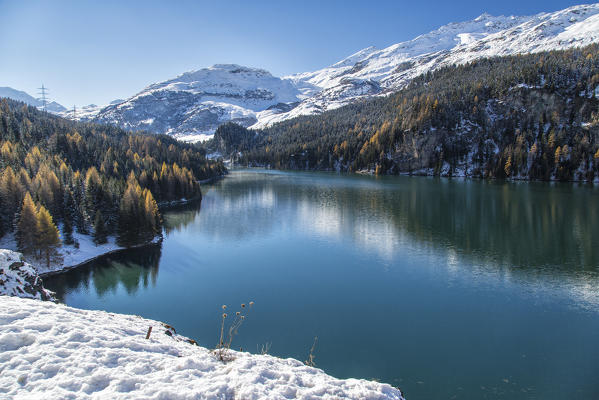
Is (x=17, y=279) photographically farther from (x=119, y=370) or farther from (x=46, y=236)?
(x=46, y=236)

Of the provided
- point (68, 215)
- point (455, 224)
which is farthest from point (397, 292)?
point (68, 215)

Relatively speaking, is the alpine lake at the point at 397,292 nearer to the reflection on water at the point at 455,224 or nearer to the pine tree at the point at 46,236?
the reflection on water at the point at 455,224

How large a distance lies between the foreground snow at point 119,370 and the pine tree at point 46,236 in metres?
25.6

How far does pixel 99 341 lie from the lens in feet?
26.0

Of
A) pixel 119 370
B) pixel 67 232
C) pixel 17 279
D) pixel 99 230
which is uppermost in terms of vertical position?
pixel 17 279

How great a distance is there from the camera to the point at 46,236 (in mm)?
29719

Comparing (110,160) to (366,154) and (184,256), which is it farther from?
(366,154)

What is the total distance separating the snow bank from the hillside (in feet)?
415

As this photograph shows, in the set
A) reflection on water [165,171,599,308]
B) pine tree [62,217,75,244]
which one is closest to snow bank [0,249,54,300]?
pine tree [62,217,75,244]

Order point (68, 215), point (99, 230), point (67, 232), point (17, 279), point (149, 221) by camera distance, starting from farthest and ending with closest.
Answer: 1. point (149, 221)
2. point (68, 215)
3. point (99, 230)
4. point (67, 232)
5. point (17, 279)

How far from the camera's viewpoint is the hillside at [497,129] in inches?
4141

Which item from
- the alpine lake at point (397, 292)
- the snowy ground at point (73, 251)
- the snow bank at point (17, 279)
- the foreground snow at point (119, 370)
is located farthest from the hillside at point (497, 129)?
the snow bank at point (17, 279)

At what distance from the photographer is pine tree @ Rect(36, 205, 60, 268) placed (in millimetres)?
29297

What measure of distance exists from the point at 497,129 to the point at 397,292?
5008 inches
